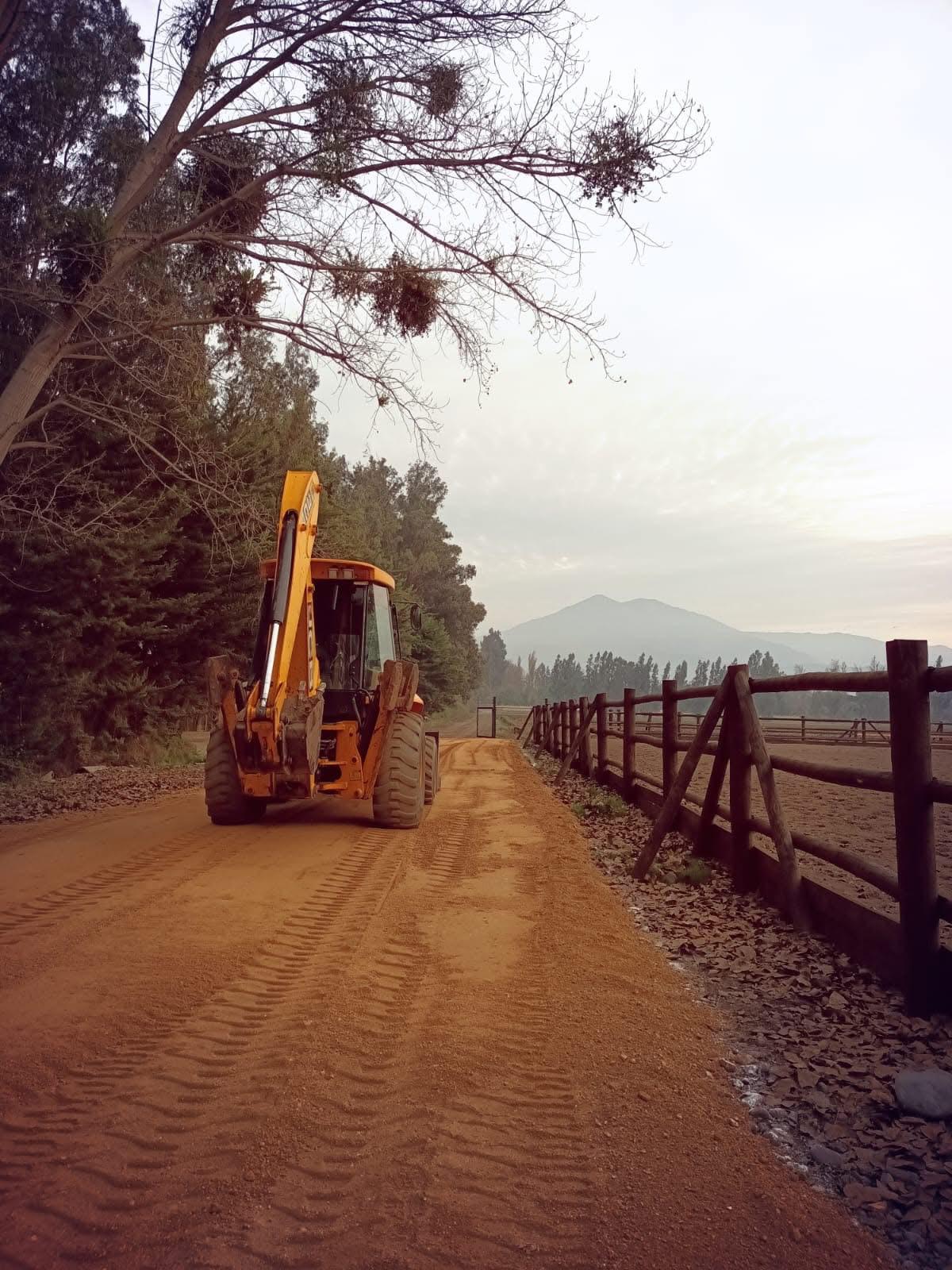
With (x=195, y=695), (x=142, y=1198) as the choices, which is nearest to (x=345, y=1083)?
(x=142, y=1198)

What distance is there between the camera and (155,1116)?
9.59ft

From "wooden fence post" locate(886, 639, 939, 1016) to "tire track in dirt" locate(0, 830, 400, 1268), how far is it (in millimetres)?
2713

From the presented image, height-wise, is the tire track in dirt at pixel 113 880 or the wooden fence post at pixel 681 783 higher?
the wooden fence post at pixel 681 783

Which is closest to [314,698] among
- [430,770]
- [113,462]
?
[430,770]

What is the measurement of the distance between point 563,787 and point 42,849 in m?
8.91

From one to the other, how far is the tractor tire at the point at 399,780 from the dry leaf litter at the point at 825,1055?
3308mm

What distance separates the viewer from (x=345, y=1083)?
319 cm

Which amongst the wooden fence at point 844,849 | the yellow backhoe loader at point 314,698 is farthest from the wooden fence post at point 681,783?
the yellow backhoe loader at point 314,698

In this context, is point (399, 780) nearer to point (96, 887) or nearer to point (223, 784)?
point (223, 784)

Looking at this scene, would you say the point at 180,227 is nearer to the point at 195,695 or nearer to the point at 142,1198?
the point at 142,1198

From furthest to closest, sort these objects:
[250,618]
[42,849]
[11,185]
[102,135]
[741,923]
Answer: [250,618] < [102,135] < [11,185] < [42,849] < [741,923]

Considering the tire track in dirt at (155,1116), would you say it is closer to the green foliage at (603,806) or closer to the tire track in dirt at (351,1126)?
the tire track in dirt at (351,1126)

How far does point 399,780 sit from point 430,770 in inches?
85.4

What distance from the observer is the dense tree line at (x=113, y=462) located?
1138 centimetres
